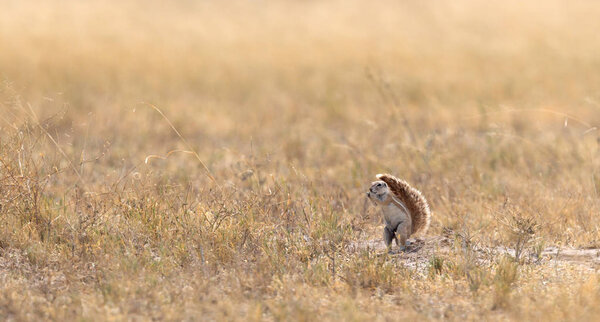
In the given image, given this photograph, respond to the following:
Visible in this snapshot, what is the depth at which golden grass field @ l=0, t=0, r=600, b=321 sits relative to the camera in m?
4.99

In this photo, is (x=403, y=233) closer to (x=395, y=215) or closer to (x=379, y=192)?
(x=395, y=215)

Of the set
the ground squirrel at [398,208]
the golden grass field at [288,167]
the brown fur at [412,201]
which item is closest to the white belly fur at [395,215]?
the ground squirrel at [398,208]

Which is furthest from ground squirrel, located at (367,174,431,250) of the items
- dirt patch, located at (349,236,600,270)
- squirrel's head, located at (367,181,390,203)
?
dirt patch, located at (349,236,600,270)

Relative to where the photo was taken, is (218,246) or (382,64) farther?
(382,64)

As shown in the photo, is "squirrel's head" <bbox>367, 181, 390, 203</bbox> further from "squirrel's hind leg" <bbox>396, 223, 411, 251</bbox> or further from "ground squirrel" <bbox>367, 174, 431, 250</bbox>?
"squirrel's hind leg" <bbox>396, 223, 411, 251</bbox>

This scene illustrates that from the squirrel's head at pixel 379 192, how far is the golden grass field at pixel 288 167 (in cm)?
22

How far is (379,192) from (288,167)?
3326 mm

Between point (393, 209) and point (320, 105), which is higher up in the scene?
point (393, 209)

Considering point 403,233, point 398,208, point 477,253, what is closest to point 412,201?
point 398,208

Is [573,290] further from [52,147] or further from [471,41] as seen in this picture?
[471,41]

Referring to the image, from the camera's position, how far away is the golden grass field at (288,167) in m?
4.99

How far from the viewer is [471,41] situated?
759 inches

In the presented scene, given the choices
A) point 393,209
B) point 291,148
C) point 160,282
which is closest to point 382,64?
point 291,148

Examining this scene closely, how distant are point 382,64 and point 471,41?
3512 millimetres
